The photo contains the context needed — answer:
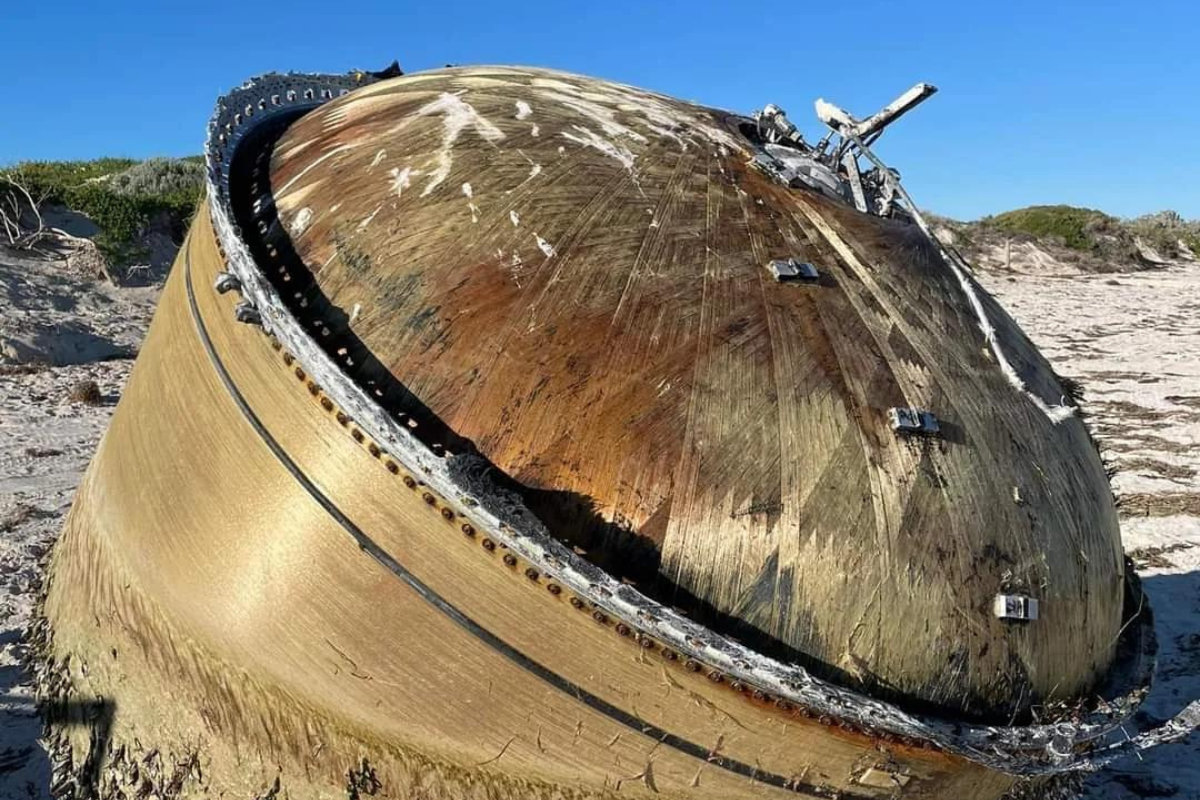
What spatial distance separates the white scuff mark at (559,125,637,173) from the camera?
11.3 ft

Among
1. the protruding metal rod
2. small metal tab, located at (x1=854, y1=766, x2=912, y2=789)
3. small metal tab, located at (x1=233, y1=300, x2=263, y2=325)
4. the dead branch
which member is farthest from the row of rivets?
the dead branch

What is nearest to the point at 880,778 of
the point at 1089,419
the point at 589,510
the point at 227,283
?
the point at 589,510

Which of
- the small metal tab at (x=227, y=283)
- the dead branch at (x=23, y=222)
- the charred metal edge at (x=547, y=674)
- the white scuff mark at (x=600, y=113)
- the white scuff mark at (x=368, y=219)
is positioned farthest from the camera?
the dead branch at (x=23, y=222)

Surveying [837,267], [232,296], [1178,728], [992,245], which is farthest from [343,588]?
[992,245]

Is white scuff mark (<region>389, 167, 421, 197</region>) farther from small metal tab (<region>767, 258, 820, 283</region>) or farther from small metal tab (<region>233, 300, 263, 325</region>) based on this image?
small metal tab (<region>767, 258, 820, 283</region>)

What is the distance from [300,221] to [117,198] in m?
18.7

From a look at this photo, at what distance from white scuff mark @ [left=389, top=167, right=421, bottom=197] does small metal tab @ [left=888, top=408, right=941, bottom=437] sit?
1.76m

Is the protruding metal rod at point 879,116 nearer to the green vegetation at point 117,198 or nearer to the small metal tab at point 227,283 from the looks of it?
the small metal tab at point 227,283

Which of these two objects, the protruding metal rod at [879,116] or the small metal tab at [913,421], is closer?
the small metal tab at [913,421]

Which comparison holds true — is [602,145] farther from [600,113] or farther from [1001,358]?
[1001,358]

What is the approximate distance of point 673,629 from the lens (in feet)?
8.46

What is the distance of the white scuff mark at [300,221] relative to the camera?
343 cm

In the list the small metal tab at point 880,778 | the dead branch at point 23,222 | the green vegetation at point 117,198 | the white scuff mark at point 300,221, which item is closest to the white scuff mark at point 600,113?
the white scuff mark at point 300,221

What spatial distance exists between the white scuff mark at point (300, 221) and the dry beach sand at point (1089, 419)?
275cm
